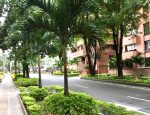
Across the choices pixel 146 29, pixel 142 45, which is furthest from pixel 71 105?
pixel 142 45

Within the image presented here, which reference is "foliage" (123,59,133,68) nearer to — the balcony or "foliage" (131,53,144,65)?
"foliage" (131,53,144,65)

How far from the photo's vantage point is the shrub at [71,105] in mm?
11027

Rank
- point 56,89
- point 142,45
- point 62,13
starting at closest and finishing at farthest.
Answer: point 62,13
point 56,89
point 142,45

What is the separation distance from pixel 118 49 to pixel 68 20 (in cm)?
2917

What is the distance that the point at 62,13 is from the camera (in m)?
11.9

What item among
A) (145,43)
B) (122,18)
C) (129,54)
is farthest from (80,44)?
(122,18)

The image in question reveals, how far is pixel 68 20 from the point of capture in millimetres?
12133

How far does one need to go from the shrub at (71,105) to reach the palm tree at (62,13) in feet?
1.95

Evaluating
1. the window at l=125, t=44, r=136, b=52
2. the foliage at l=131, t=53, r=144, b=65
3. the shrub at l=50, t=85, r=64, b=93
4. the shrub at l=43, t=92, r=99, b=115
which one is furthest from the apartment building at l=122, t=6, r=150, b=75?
the shrub at l=43, t=92, r=99, b=115

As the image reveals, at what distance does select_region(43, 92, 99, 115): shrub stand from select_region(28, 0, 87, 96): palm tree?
59 centimetres

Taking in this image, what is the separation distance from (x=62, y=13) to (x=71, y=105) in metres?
3.25

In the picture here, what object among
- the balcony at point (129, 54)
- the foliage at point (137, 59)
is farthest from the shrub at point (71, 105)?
the balcony at point (129, 54)

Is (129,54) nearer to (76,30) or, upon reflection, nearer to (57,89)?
(57,89)

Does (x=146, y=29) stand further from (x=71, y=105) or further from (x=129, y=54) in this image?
(x=71, y=105)
